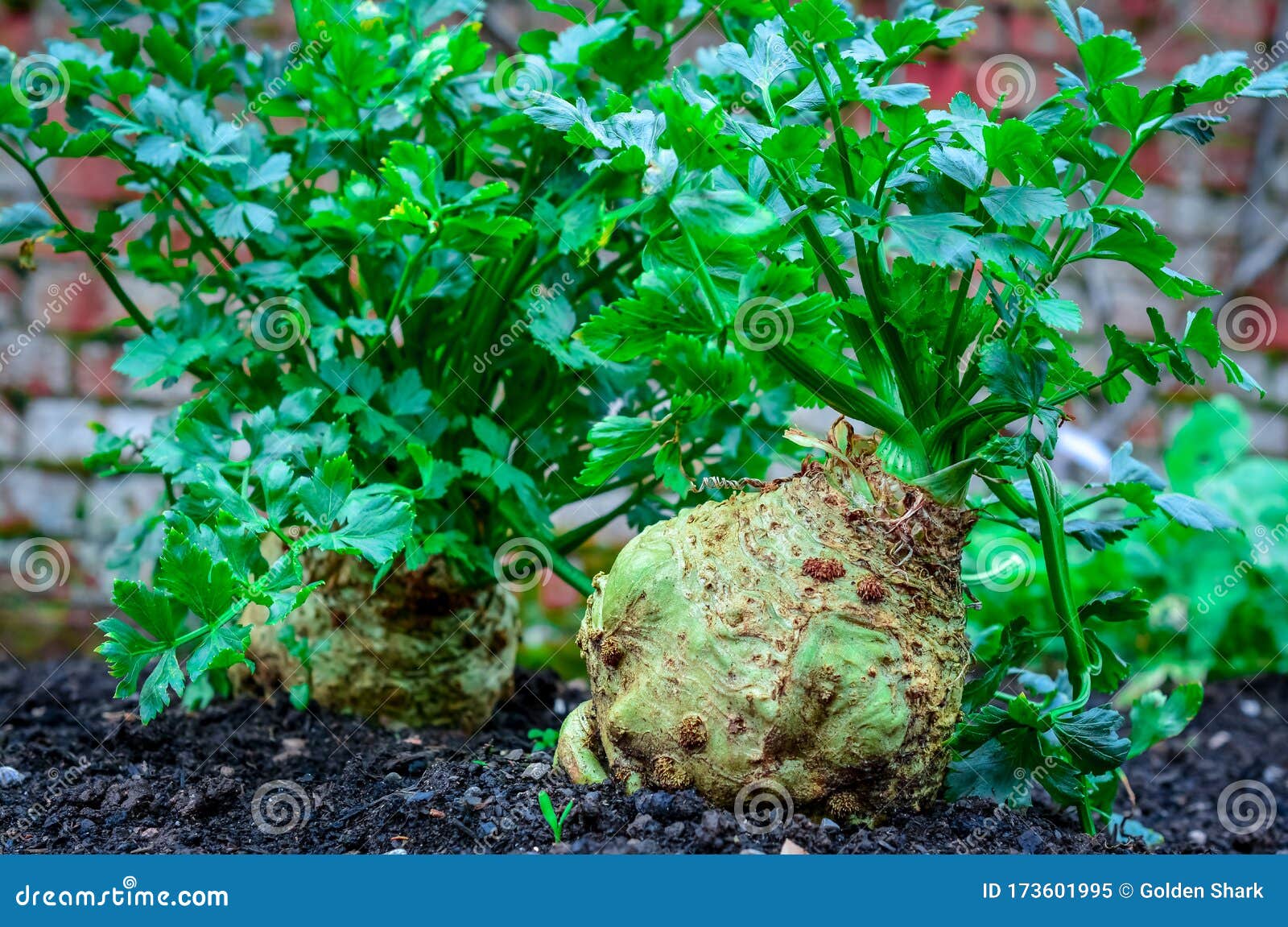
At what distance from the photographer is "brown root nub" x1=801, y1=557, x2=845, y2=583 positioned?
0.88 m

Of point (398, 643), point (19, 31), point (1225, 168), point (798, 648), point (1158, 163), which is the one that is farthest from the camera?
point (1225, 168)

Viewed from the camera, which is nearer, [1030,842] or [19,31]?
[1030,842]

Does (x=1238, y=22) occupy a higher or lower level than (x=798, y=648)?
higher

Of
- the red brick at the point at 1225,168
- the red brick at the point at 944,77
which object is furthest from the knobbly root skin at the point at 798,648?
the red brick at the point at 1225,168

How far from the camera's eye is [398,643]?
49.9 inches

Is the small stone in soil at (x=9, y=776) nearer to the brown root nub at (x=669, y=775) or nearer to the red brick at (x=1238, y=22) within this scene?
the brown root nub at (x=669, y=775)

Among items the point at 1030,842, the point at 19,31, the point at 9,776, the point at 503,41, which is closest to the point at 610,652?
the point at 1030,842

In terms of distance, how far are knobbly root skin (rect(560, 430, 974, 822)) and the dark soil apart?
4 cm

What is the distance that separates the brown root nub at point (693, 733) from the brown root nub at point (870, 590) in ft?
0.55

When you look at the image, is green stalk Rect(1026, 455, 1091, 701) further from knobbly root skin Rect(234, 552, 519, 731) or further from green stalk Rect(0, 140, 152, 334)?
green stalk Rect(0, 140, 152, 334)

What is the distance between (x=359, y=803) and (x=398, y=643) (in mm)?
289

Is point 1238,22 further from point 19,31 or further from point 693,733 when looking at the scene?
point 19,31

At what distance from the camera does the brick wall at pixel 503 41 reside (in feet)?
6.91

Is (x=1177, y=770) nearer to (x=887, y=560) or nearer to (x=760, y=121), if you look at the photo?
(x=887, y=560)
